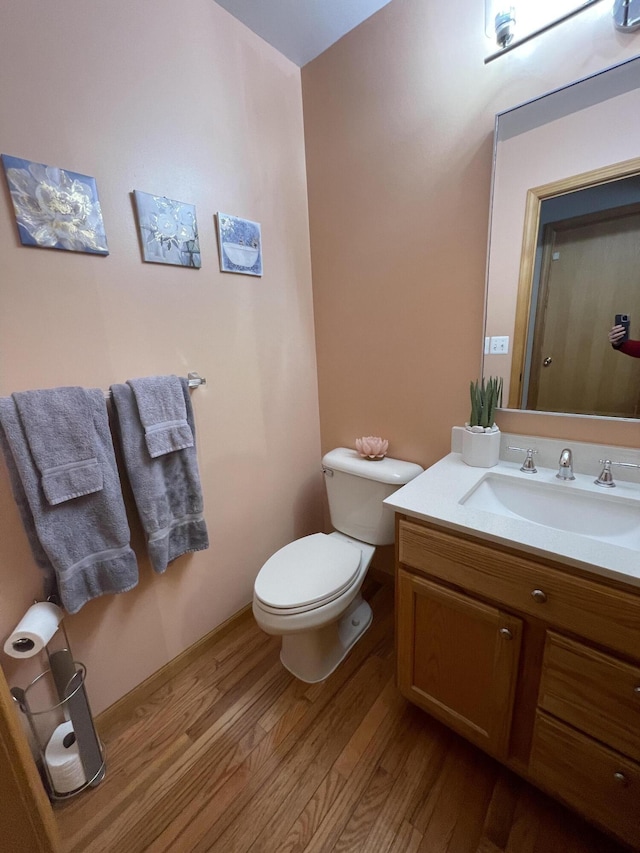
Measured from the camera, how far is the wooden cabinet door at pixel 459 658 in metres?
0.90

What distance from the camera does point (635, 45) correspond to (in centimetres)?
90

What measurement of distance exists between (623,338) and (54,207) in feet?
5.35

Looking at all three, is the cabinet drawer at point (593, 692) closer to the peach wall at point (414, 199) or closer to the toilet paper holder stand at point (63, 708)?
the peach wall at point (414, 199)

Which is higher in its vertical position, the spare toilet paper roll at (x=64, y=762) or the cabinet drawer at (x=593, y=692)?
the cabinet drawer at (x=593, y=692)

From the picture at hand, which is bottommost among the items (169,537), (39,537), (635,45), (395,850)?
(395,850)

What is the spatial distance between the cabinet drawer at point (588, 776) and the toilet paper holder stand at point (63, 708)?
1.28 metres

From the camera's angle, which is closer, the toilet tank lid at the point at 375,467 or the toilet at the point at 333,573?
the toilet at the point at 333,573

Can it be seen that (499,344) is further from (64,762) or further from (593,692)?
(64,762)

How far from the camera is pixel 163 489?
1197mm

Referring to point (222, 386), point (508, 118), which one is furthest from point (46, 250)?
point (508, 118)

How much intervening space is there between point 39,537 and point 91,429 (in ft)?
1.02

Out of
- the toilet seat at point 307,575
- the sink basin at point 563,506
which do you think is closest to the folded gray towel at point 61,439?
the toilet seat at point 307,575

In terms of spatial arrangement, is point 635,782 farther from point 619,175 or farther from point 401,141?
point 401,141

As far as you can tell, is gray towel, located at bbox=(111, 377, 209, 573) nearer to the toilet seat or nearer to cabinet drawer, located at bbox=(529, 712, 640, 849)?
the toilet seat
